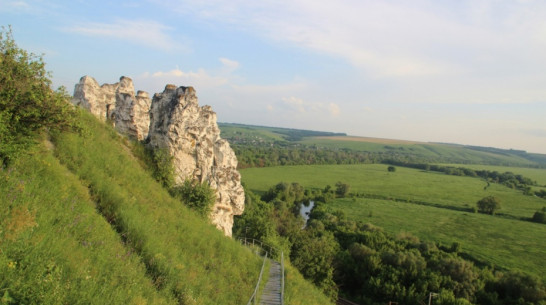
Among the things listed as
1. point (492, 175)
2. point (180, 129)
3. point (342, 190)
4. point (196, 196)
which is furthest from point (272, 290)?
point (492, 175)

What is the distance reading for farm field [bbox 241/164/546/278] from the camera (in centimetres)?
5328

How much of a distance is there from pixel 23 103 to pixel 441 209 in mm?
90062

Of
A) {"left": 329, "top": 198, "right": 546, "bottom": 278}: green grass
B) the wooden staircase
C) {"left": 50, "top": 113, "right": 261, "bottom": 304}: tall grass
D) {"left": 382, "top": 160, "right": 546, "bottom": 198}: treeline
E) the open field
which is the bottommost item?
{"left": 329, "top": 198, "right": 546, "bottom": 278}: green grass

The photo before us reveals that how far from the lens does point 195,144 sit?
60.8ft

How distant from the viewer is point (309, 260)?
31641mm

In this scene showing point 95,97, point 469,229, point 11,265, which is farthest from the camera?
point 469,229

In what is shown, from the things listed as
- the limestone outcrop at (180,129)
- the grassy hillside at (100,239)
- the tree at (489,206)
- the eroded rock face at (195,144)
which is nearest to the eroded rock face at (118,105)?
the limestone outcrop at (180,129)

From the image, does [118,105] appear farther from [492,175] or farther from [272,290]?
[492,175]

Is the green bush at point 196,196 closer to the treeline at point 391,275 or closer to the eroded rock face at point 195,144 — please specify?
the eroded rock face at point 195,144

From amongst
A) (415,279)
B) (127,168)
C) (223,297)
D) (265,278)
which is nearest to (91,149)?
(127,168)

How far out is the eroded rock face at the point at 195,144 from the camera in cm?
1783

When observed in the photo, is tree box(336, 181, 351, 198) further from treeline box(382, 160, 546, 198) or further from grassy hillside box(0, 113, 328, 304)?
grassy hillside box(0, 113, 328, 304)

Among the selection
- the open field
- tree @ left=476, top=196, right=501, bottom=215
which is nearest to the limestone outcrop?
the open field

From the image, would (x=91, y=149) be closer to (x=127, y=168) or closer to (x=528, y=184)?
(x=127, y=168)
